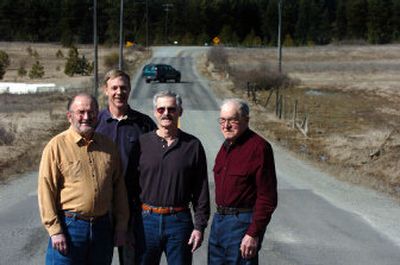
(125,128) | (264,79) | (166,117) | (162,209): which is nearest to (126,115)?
(125,128)

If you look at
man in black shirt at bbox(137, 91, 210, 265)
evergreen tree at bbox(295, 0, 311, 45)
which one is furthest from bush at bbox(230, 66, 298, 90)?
evergreen tree at bbox(295, 0, 311, 45)

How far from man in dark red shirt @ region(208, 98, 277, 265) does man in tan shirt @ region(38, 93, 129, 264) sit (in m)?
0.81

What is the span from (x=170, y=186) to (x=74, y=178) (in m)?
0.69

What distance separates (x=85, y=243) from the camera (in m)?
4.58

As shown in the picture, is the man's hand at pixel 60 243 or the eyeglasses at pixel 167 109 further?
the eyeglasses at pixel 167 109

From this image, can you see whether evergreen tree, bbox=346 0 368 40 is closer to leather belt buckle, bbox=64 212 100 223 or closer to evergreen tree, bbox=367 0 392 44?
evergreen tree, bbox=367 0 392 44

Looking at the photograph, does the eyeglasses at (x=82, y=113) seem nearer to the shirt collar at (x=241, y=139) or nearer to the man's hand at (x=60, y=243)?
the man's hand at (x=60, y=243)

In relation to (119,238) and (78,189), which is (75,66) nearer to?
(119,238)

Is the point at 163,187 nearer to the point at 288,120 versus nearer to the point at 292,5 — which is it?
the point at 288,120

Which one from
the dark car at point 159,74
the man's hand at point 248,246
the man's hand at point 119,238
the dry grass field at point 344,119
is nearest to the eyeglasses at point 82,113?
the man's hand at point 119,238

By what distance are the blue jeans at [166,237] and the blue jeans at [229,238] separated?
0.19 metres

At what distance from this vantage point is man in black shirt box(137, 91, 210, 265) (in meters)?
4.77

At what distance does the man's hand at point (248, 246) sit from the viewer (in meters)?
4.68

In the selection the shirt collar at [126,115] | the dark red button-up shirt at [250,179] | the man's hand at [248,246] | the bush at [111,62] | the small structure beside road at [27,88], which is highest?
the bush at [111,62]
